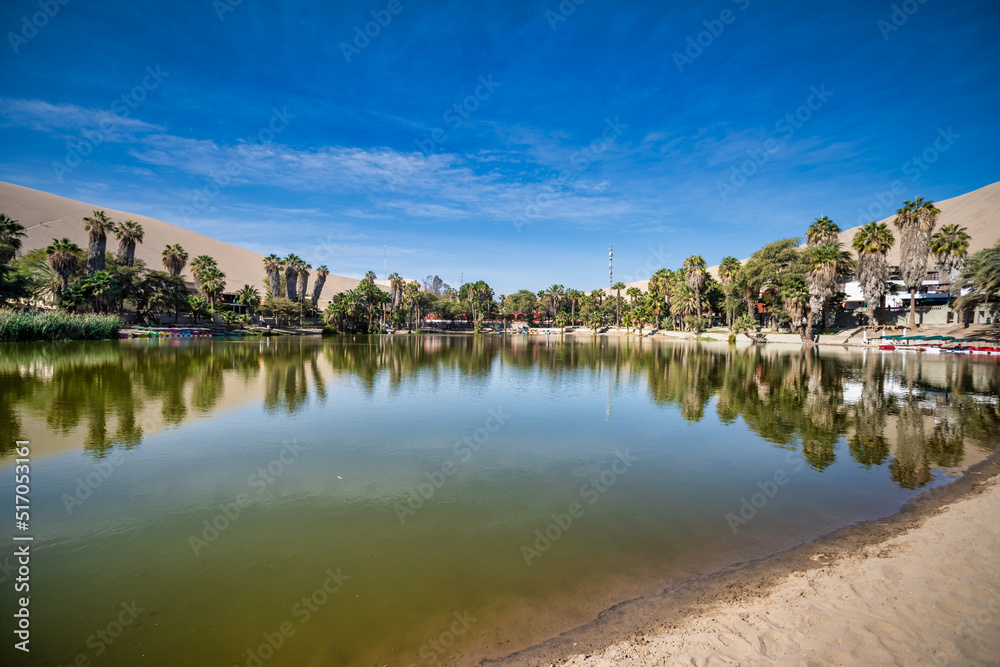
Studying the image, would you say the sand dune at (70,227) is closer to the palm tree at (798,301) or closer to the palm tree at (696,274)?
the palm tree at (696,274)

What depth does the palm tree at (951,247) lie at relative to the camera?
56.3m

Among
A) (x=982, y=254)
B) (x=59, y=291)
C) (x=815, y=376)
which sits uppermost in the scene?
(x=982, y=254)

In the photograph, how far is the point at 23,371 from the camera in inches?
1012

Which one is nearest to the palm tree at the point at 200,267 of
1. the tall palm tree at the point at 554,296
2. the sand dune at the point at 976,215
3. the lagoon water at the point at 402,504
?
the lagoon water at the point at 402,504

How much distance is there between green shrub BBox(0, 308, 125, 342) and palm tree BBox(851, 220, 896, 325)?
329ft

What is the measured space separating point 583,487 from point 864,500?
19.5ft

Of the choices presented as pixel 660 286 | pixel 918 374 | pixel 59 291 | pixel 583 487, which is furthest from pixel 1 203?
pixel 918 374

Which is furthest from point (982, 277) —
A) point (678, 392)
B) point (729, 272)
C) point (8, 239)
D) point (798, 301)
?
point (8, 239)

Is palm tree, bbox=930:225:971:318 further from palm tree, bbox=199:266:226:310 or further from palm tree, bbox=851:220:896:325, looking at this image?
palm tree, bbox=199:266:226:310

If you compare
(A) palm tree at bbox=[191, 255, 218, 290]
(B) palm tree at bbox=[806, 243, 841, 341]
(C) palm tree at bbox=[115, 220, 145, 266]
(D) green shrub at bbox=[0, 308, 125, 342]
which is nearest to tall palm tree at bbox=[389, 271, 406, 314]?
(A) palm tree at bbox=[191, 255, 218, 290]

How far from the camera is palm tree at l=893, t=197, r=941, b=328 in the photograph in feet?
189

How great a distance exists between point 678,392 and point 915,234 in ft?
196

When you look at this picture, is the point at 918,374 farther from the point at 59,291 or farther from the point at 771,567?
the point at 59,291

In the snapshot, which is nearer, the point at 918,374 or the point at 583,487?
the point at 583,487
